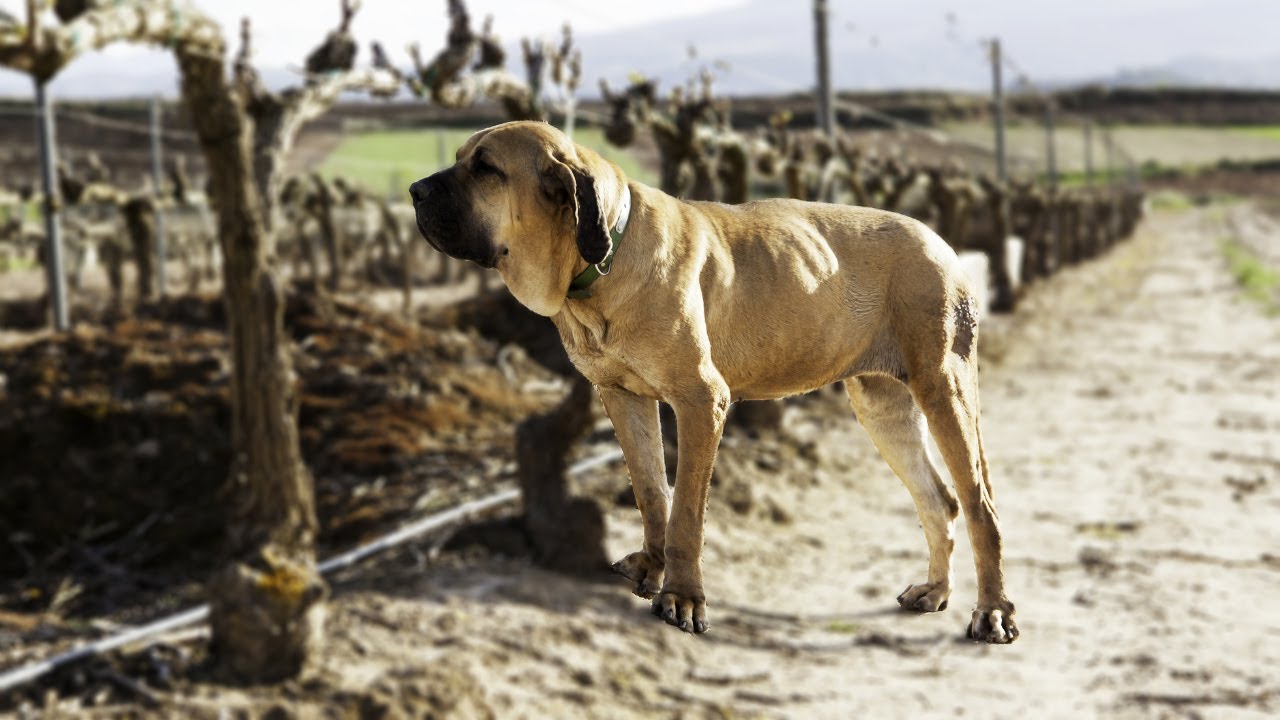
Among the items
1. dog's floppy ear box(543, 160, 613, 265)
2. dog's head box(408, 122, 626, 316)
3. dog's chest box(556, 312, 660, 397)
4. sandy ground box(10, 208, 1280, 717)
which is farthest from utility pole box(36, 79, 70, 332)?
dog's floppy ear box(543, 160, 613, 265)

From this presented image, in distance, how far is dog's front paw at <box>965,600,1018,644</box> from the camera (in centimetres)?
275

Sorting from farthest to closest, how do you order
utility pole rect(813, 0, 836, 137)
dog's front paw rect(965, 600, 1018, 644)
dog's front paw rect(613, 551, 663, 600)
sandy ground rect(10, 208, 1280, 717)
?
sandy ground rect(10, 208, 1280, 717), utility pole rect(813, 0, 836, 137), dog's front paw rect(613, 551, 663, 600), dog's front paw rect(965, 600, 1018, 644)

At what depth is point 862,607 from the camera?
2908cm

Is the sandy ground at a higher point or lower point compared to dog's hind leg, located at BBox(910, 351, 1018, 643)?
lower

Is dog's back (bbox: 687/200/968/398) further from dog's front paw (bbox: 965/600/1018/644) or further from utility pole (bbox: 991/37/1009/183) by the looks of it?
utility pole (bbox: 991/37/1009/183)

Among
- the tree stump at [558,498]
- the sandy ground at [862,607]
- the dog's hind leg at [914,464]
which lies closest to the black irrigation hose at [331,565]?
the sandy ground at [862,607]

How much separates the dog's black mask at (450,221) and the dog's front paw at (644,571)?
0.89 meters

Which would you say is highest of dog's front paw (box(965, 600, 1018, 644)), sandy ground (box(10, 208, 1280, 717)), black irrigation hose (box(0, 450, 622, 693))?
dog's front paw (box(965, 600, 1018, 644))

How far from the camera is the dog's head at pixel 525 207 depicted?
7.16ft

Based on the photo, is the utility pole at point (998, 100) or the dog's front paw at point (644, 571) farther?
the utility pole at point (998, 100)

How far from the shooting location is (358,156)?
306ft

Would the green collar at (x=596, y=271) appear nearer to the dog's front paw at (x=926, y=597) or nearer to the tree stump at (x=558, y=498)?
the dog's front paw at (x=926, y=597)

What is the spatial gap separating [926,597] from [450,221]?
1.45m

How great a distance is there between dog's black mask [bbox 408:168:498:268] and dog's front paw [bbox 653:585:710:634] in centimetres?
75
